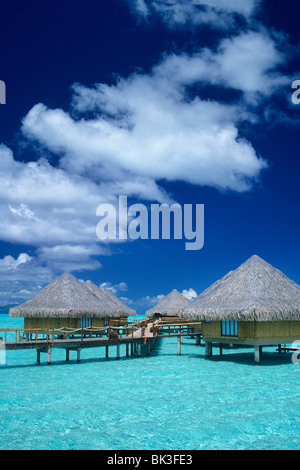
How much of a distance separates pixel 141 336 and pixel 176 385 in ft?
28.9

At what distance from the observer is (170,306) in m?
48.6

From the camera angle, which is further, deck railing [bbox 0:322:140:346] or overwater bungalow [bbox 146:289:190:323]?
overwater bungalow [bbox 146:289:190:323]

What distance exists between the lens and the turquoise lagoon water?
35.9 ft

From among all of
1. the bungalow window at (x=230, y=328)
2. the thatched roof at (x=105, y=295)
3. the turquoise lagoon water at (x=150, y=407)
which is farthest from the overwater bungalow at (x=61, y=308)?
the bungalow window at (x=230, y=328)

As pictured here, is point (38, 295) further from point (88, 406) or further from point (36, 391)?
point (88, 406)

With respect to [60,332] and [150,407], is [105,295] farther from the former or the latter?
[150,407]

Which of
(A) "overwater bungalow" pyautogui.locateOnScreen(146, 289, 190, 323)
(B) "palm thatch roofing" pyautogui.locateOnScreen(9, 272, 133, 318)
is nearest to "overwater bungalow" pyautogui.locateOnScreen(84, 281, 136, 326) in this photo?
(A) "overwater bungalow" pyautogui.locateOnScreen(146, 289, 190, 323)

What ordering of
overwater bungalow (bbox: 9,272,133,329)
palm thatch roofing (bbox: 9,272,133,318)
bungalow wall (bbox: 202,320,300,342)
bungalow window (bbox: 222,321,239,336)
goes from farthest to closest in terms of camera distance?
overwater bungalow (bbox: 9,272,133,329) → palm thatch roofing (bbox: 9,272,133,318) → bungalow window (bbox: 222,321,239,336) → bungalow wall (bbox: 202,320,300,342)

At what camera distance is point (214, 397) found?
15648mm

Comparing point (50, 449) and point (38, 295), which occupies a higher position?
point (38, 295)

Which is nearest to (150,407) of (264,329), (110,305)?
(264,329)

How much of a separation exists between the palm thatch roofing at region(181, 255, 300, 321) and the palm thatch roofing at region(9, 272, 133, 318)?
9399 mm

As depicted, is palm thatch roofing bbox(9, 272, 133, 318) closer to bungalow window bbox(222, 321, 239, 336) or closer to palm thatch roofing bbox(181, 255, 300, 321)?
palm thatch roofing bbox(181, 255, 300, 321)

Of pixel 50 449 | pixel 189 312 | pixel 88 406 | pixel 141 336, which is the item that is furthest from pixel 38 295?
pixel 50 449
